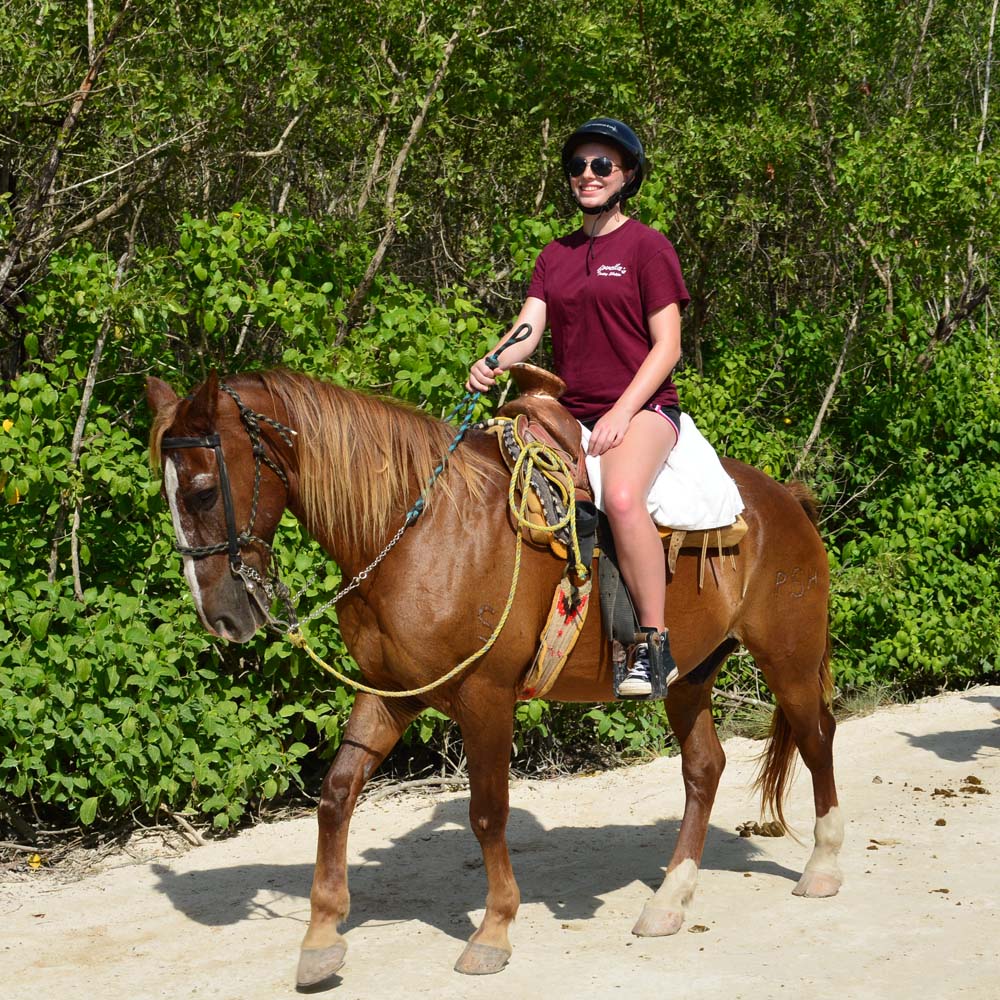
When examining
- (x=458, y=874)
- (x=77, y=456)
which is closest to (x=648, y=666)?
(x=458, y=874)

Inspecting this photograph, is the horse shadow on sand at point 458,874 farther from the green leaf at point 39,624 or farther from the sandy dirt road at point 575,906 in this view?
the green leaf at point 39,624

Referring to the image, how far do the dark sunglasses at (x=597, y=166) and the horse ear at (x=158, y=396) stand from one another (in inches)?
66.2

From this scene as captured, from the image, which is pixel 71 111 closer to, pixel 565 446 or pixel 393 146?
pixel 393 146

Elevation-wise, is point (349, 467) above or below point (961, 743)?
above

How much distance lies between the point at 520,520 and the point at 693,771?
5.52 ft

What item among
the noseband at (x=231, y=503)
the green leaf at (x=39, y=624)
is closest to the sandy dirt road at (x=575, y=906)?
the green leaf at (x=39, y=624)

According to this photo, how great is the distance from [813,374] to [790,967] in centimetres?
624

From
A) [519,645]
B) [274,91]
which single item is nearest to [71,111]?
[274,91]

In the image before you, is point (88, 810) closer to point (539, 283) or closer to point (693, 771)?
point (693, 771)

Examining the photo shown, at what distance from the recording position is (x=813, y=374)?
9844 millimetres

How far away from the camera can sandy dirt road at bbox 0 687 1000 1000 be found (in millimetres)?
4320

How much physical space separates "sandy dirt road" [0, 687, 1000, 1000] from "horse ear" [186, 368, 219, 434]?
1943 mm

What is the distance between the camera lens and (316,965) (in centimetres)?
423

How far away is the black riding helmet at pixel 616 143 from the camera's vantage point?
4.54 m
